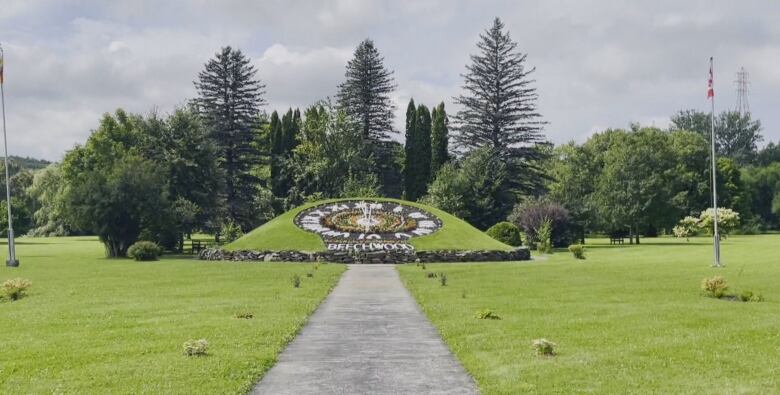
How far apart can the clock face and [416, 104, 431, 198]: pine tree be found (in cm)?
2538

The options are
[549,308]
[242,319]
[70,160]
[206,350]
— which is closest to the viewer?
[206,350]

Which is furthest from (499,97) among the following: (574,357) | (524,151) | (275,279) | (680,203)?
(574,357)

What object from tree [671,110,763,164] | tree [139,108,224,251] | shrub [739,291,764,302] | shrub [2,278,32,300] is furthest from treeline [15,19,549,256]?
tree [671,110,763,164]

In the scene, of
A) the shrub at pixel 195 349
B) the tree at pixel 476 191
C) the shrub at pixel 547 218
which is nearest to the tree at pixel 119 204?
the tree at pixel 476 191

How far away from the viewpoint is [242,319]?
16.6 m

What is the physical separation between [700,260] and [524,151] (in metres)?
35.1

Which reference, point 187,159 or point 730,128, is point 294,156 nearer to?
point 187,159

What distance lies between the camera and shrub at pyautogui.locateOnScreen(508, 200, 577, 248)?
5822 cm

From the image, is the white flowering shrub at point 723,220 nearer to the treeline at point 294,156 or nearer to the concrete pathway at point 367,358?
the treeline at point 294,156

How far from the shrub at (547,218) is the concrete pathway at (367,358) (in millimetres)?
40594

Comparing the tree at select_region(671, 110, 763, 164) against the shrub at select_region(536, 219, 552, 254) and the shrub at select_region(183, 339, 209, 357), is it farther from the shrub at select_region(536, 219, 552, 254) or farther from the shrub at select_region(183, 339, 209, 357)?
the shrub at select_region(183, 339, 209, 357)

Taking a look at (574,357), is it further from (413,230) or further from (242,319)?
(413,230)

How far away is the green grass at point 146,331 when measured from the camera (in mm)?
10250

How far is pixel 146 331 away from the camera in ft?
48.8
